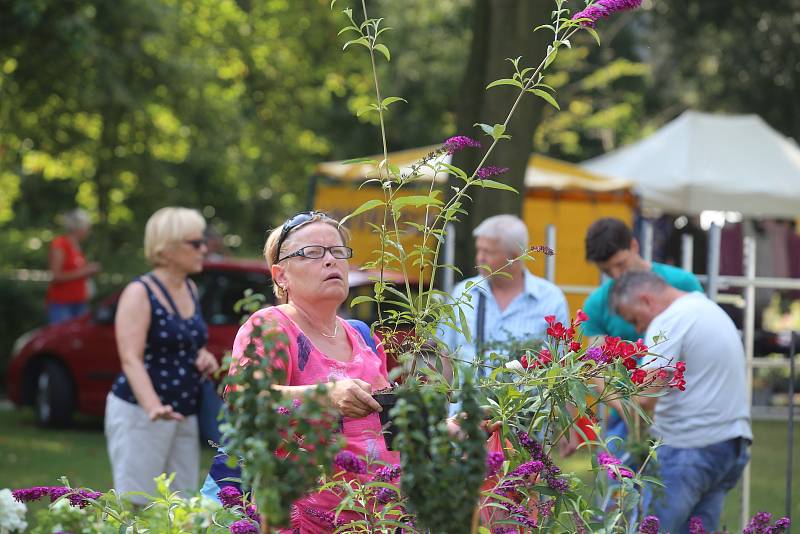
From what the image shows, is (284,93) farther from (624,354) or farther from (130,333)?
(624,354)

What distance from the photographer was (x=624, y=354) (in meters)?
3.22

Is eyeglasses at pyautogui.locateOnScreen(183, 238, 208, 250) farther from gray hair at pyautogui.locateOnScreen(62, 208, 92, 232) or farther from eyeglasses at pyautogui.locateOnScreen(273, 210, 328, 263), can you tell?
gray hair at pyautogui.locateOnScreen(62, 208, 92, 232)

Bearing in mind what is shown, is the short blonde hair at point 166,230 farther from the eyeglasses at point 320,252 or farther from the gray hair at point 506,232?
the eyeglasses at point 320,252

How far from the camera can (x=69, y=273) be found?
44.6ft

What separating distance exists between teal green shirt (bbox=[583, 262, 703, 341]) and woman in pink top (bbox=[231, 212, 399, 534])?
2.41m

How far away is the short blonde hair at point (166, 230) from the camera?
602 cm

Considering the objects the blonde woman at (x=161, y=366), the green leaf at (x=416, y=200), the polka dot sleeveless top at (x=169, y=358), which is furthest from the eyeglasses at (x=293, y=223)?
the polka dot sleeveless top at (x=169, y=358)

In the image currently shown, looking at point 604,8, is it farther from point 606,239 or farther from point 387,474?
point 606,239

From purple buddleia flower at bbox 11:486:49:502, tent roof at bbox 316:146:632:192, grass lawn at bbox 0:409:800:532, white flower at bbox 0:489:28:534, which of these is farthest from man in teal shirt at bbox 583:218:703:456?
tent roof at bbox 316:146:632:192

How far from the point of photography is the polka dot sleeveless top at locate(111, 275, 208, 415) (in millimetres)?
5949

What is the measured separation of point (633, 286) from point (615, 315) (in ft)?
2.22

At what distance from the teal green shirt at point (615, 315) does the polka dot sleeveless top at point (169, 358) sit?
6.31 feet

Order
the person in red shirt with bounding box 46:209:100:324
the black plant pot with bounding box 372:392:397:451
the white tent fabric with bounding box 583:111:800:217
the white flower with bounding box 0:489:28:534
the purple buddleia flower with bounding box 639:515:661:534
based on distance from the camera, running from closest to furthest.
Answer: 1. the white flower with bounding box 0:489:28:534
2. the black plant pot with bounding box 372:392:397:451
3. the purple buddleia flower with bounding box 639:515:661:534
4. the person in red shirt with bounding box 46:209:100:324
5. the white tent fabric with bounding box 583:111:800:217

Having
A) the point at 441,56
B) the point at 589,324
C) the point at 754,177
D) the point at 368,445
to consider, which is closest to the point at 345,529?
the point at 368,445
